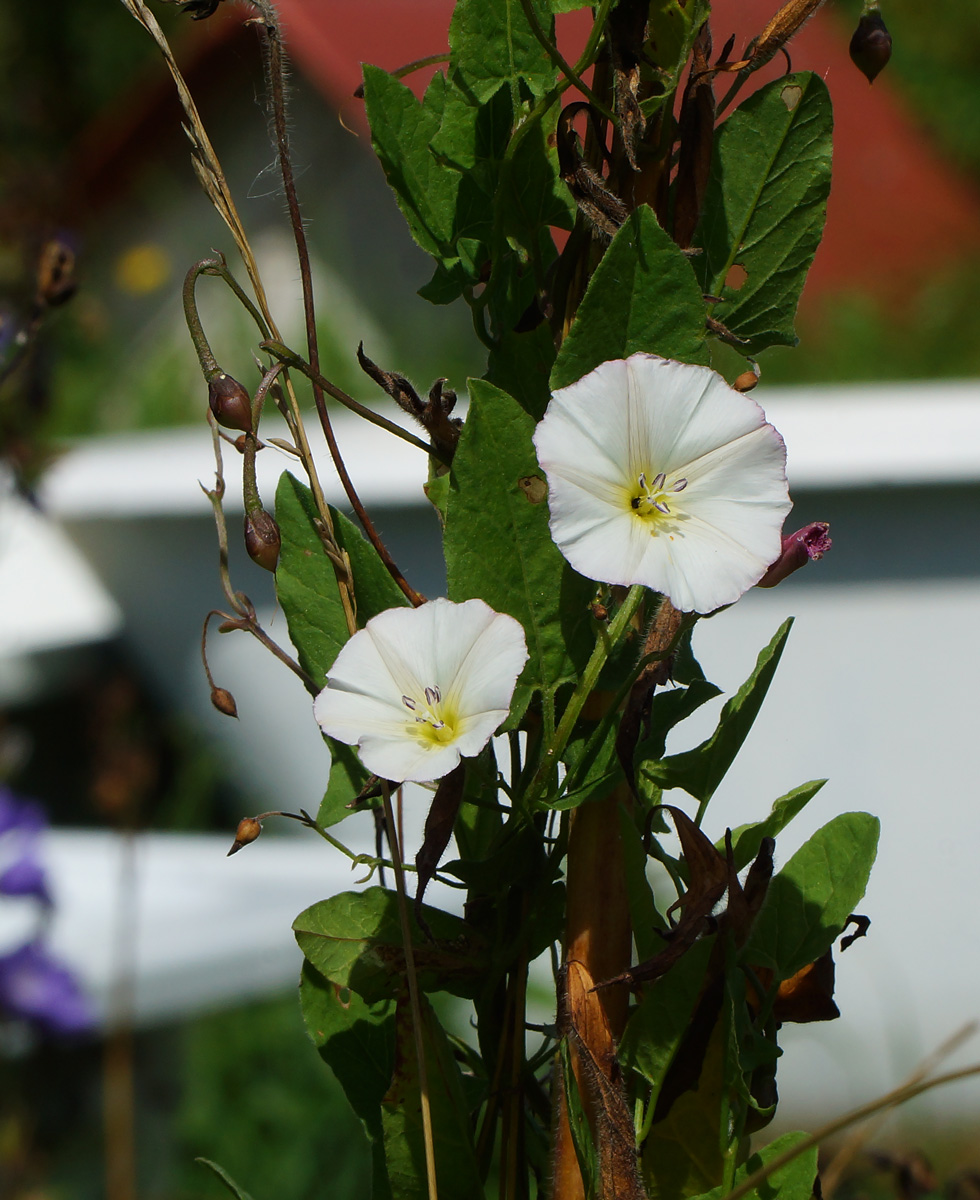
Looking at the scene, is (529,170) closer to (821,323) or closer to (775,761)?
(775,761)

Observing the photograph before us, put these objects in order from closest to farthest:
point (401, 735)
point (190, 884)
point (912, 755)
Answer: point (401, 735) → point (912, 755) → point (190, 884)

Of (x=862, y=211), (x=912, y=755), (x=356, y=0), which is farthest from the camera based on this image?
(x=862, y=211)

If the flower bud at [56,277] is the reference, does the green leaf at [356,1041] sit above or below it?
below

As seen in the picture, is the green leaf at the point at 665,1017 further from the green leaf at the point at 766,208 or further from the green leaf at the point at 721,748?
the green leaf at the point at 766,208

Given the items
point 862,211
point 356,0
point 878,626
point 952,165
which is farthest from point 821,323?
point 952,165

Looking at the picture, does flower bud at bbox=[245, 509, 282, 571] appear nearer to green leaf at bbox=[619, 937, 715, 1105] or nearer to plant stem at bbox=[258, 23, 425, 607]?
plant stem at bbox=[258, 23, 425, 607]

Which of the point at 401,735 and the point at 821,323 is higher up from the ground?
the point at 821,323

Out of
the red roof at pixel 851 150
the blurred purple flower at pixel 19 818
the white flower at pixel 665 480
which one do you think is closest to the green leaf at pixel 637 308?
the white flower at pixel 665 480
